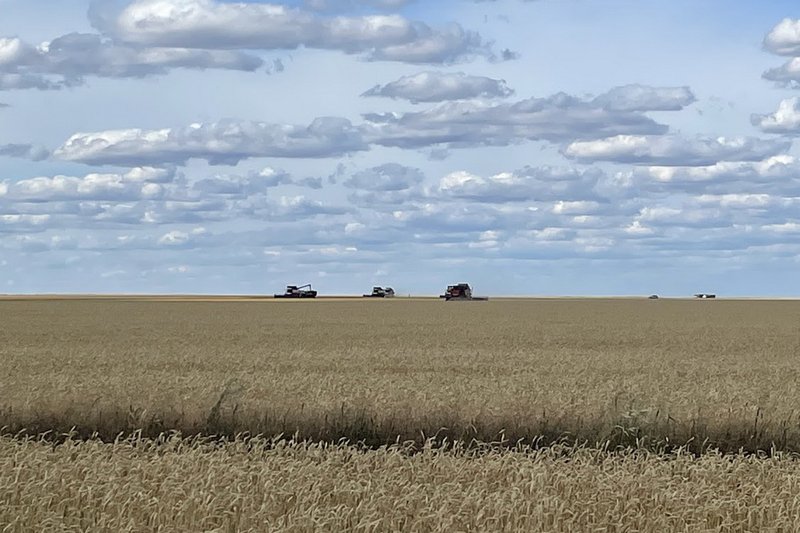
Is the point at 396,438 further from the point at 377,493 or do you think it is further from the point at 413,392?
the point at 377,493

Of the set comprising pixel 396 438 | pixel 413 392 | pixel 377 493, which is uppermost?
pixel 413 392

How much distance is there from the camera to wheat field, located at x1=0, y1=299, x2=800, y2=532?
11750 mm

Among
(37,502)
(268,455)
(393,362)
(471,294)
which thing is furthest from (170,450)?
(471,294)

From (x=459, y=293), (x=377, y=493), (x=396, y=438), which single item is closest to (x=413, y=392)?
(x=396, y=438)

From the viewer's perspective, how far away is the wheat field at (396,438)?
11.8 meters

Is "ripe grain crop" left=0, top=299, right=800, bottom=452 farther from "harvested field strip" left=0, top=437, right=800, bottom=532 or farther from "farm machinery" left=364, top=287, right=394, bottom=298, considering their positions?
"farm machinery" left=364, top=287, right=394, bottom=298

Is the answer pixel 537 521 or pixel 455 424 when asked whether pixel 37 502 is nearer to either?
pixel 537 521

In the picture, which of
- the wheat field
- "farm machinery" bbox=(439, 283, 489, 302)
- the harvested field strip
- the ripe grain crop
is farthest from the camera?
"farm machinery" bbox=(439, 283, 489, 302)

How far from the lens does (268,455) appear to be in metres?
15.1

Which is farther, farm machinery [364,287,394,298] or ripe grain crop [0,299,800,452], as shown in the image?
farm machinery [364,287,394,298]

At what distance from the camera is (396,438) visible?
766 inches

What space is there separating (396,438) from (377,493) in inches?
286

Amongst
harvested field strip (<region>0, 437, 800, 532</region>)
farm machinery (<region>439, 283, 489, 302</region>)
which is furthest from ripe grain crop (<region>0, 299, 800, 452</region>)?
farm machinery (<region>439, 283, 489, 302</region>)

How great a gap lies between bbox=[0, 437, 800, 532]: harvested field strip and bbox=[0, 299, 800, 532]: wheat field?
0.10ft
